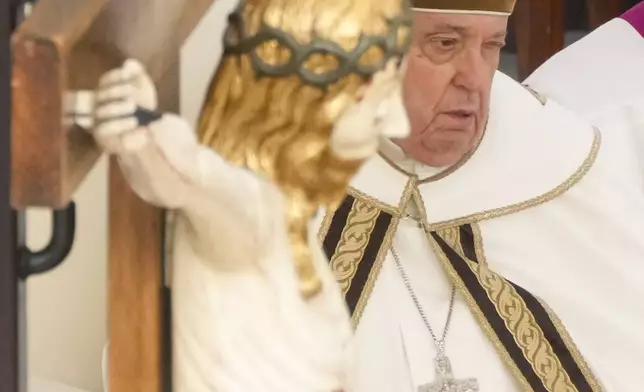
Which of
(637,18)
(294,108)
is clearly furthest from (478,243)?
(294,108)

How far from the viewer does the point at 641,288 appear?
3.76 ft

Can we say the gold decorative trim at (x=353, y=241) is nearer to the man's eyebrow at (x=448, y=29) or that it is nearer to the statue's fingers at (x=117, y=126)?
the man's eyebrow at (x=448, y=29)

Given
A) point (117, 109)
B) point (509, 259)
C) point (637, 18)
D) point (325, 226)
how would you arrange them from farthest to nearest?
point (637, 18) < point (509, 259) < point (325, 226) < point (117, 109)

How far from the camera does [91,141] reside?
428mm

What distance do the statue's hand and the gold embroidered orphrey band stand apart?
600 millimetres

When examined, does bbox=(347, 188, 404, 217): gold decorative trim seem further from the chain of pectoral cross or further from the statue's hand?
the statue's hand

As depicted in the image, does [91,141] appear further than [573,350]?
No

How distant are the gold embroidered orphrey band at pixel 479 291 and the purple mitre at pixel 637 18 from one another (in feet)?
1.67

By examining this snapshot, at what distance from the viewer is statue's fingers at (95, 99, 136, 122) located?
0.39 meters

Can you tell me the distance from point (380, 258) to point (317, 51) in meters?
0.58

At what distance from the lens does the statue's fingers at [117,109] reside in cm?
39

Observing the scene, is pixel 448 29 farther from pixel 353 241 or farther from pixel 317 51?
pixel 317 51

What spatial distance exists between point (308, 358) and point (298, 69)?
15cm

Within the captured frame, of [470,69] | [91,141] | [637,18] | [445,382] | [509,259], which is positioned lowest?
[445,382]
